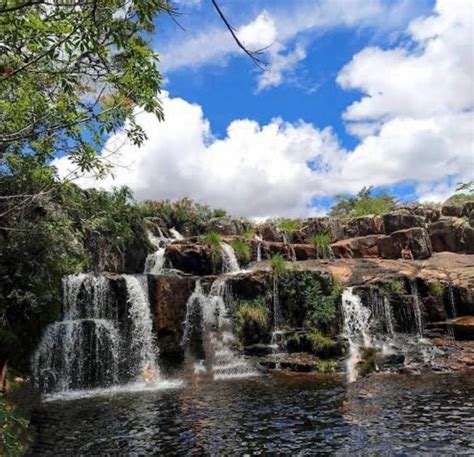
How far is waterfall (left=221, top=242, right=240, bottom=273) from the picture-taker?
24.2m

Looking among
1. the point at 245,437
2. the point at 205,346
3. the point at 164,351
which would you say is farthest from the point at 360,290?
the point at 245,437

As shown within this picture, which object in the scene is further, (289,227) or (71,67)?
(289,227)

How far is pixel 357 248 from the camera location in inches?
1129

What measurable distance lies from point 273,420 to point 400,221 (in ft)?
72.8

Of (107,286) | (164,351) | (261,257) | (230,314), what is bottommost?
(164,351)

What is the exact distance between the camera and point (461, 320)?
2061cm

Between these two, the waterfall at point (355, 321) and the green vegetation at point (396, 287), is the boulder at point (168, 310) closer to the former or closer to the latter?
the waterfall at point (355, 321)

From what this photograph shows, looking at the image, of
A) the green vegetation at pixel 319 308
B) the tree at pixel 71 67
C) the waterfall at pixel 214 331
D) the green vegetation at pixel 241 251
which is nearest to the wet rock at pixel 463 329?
the green vegetation at pixel 319 308

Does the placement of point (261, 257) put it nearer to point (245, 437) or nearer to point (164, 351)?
point (164, 351)

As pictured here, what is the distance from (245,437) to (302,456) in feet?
4.92

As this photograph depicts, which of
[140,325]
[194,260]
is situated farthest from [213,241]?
[140,325]

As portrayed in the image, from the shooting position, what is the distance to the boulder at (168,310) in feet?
60.3

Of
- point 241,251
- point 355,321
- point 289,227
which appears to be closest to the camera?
point 355,321

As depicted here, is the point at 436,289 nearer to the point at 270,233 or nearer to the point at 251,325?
the point at 251,325
